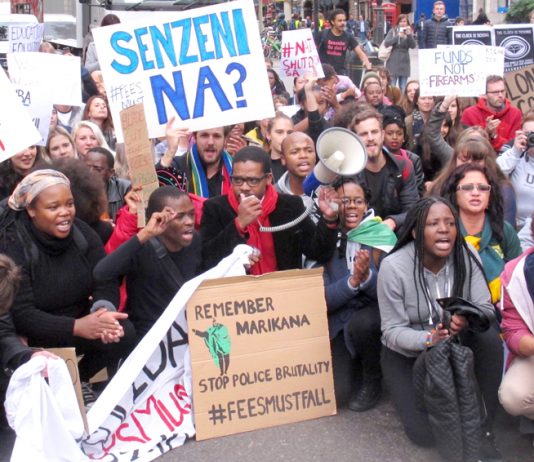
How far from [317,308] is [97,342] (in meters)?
1.14

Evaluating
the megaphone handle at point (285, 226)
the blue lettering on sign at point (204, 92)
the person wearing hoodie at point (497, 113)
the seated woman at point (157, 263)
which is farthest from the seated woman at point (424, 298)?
the person wearing hoodie at point (497, 113)

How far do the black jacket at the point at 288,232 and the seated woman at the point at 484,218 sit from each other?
706mm

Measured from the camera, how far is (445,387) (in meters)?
4.16

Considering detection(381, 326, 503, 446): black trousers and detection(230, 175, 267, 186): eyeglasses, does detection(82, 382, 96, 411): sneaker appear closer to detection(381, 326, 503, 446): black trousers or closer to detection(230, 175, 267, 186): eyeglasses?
detection(230, 175, 267, 186): eyeglasses

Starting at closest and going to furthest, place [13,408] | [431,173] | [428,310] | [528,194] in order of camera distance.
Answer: [13,408] → [428,310] → [528,194] → [431,173]

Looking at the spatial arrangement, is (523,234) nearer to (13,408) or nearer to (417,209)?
(417,209)

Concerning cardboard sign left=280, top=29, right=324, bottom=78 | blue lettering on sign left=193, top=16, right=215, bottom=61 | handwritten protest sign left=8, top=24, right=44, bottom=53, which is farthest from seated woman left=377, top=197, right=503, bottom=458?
handwritten protest sign left=8, top=24, right=44, bottom=53

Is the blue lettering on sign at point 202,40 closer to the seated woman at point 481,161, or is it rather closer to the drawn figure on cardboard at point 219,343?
the seated woman at point 481,161

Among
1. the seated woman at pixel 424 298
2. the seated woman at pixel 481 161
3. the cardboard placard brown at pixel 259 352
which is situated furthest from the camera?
the seated woman at pixel 481 161

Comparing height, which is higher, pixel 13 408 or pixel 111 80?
pixel 111 80

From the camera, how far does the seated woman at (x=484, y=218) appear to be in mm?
5094

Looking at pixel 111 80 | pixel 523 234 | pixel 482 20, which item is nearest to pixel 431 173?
pixel 523 234

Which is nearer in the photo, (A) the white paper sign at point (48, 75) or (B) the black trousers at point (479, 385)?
(B) the black trousers at point (479, 385)

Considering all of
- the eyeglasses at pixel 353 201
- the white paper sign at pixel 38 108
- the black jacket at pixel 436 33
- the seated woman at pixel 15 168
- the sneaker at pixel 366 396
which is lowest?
the sneaker at pixel 366 396
